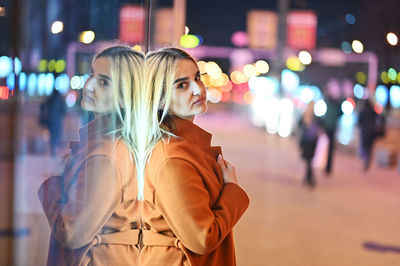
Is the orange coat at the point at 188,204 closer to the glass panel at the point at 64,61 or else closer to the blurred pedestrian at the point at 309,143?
the glass panel at the point at 64,61

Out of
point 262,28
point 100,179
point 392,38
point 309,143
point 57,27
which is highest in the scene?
point 262,28

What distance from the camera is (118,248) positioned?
2736 mm

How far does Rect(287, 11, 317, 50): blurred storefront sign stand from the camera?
14585 mm

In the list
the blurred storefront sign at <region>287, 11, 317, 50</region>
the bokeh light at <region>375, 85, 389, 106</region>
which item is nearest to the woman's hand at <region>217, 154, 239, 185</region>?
the bokeh light at <region>375, 85, 389, 106</region>

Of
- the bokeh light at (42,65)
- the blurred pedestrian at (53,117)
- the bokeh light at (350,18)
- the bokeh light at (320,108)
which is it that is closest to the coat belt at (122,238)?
the bokeh light at (42,65)

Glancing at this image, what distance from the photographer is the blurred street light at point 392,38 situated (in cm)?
1085

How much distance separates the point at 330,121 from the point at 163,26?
23.2 ft

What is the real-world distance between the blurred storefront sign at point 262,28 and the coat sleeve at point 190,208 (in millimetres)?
8877

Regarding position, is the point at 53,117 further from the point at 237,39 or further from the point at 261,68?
the point at 261,68

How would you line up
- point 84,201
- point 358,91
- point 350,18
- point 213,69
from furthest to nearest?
point 350,18, point 358,91, point 213,69, point 84,201

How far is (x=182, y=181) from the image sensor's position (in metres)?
2.52

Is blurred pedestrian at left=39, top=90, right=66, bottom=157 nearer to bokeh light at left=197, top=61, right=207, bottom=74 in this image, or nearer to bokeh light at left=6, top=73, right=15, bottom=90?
bokeh light at left=6, top=73, right=15, bottom=90

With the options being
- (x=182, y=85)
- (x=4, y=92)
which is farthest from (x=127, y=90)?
(x=4, y=92)

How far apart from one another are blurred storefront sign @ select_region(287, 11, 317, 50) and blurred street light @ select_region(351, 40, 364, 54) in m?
1.51
